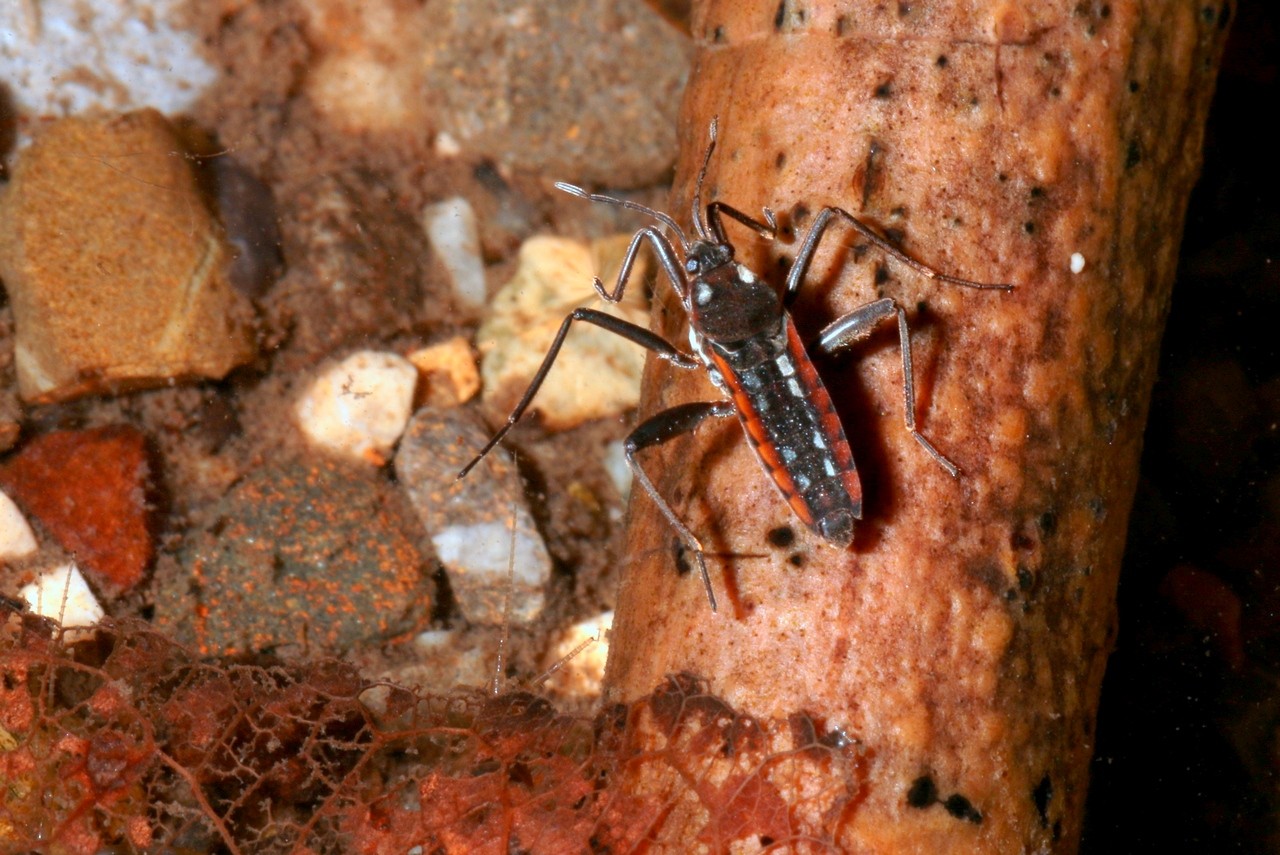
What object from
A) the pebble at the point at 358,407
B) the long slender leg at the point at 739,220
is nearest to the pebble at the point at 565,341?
the pebble at the point at 358,407

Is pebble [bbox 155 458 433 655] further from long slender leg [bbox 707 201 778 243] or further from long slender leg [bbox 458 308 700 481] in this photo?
long slender leg [bbox 707 201 778 243]

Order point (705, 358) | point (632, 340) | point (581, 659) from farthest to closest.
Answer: point (581, 659), point (632, 340), point (705, 358)

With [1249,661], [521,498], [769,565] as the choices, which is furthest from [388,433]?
[1249,661]

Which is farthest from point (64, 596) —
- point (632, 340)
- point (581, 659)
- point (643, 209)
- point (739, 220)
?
point (739, 220)

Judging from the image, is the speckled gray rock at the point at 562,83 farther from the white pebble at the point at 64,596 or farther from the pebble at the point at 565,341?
the white pebble at the point at 64,596

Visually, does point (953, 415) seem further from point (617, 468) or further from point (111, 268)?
point (111, 268)

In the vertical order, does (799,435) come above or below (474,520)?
above

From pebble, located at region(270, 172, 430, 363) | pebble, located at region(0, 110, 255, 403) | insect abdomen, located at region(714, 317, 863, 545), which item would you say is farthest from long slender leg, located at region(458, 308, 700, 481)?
pebble, located at region(0, 110, 255, 403)
